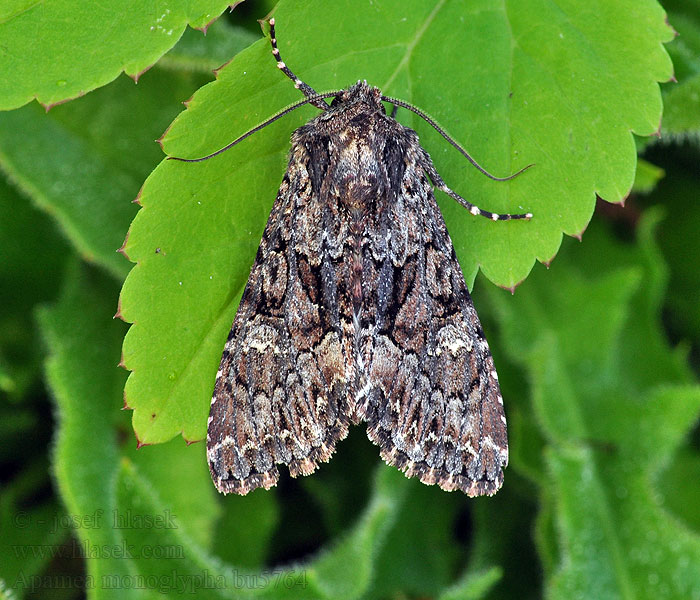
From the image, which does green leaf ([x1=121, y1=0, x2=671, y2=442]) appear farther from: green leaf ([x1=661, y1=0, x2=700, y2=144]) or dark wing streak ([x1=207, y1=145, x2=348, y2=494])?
green leaf ([x1=661, y1=0, x2=700, y2=144])

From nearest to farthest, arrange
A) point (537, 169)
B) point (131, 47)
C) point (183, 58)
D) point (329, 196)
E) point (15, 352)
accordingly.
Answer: point (131, 47)
point (537, 169)
point (329, 196)
point (183, 58)
point (15, 352)

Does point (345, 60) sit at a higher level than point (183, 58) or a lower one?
higher

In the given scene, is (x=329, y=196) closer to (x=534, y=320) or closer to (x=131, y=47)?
(x=131, y=47)

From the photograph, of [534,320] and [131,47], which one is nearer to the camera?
[131,47]

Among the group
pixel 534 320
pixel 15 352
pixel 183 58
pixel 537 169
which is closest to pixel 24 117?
pixel 183 58

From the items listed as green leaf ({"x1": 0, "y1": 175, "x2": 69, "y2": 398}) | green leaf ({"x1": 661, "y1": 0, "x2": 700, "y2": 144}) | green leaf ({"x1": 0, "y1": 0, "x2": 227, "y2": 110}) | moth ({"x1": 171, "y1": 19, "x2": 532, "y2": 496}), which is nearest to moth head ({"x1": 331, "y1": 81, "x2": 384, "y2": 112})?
moth ({"x1": 171, "y1": 19, "x2": 532, "y2": 496})

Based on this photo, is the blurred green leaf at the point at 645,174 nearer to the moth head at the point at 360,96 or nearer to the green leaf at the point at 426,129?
the green leaf at the point at 426,129

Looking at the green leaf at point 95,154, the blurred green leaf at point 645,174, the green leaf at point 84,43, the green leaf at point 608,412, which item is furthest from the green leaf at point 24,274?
the blurred green leaf at point 645,174
